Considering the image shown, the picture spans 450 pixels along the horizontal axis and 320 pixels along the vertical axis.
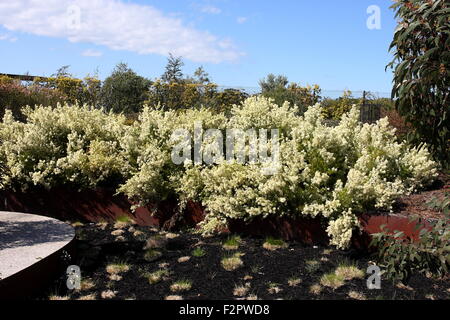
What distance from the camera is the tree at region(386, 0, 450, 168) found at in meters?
3.94

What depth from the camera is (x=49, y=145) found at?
22.4 ft

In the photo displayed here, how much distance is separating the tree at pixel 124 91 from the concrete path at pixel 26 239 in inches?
521

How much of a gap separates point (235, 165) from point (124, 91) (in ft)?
47.6

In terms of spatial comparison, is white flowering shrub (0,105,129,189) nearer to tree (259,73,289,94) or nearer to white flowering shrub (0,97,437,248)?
white flowering shrub (0,97,437,248)

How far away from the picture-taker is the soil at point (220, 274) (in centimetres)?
395

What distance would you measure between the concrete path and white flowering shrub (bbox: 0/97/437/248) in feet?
3.06

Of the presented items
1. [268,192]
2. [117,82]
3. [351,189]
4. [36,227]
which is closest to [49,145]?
[36,227]

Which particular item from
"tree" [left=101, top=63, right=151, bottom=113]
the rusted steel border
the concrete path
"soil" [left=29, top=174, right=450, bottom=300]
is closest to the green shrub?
"soil" [left=29, top=174, right=450, bottom=300]

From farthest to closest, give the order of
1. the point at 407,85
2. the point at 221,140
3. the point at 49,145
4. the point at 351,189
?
the point at 49,145 → the point at 221,140 → the point at 351,189 → the point at 407,85

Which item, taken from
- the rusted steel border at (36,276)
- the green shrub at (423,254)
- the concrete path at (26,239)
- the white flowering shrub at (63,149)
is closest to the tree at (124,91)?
the white flowering shrub at (63,149)

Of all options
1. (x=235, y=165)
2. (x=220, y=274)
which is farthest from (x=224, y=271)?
(x=235, y=165)

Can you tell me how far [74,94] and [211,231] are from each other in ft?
51.8
